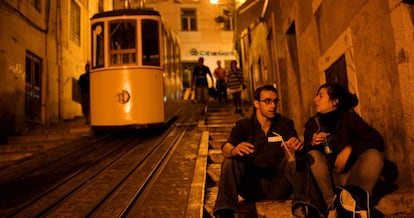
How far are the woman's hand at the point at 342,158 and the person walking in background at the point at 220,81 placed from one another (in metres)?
14.8

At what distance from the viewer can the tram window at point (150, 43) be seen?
987 cm

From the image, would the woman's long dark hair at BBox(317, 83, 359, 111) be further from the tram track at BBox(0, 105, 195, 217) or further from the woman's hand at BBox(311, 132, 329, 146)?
the tram track at BBox(0, 105, 195, 217)

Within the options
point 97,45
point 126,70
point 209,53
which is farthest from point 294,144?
point 209,53

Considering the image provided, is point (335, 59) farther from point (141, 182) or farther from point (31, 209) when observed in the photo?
point (31, 209)

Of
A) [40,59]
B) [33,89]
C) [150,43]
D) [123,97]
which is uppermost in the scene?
[40,59]

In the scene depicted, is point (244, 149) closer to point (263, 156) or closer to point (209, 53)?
point (263, 156)

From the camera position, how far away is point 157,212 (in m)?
4.22

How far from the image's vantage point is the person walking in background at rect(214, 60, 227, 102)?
62.0 ft

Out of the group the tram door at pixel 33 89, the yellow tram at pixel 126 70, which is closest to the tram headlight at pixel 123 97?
the yellow tram at pixel 126 70

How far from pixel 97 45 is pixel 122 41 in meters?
0.66

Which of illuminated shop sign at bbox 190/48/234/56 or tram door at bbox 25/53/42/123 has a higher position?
illuminated shop sign at bbox 190/48/234/56

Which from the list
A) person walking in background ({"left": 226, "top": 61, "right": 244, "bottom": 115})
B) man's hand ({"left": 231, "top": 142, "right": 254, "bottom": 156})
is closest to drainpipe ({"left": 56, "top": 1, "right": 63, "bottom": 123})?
person walking in background ({"left": 226, "top": 61, "right": 244, "bottom": 115})

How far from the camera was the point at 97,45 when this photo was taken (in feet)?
33.0

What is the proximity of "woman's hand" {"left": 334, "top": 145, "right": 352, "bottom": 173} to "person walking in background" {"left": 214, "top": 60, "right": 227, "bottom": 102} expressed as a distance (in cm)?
1479
